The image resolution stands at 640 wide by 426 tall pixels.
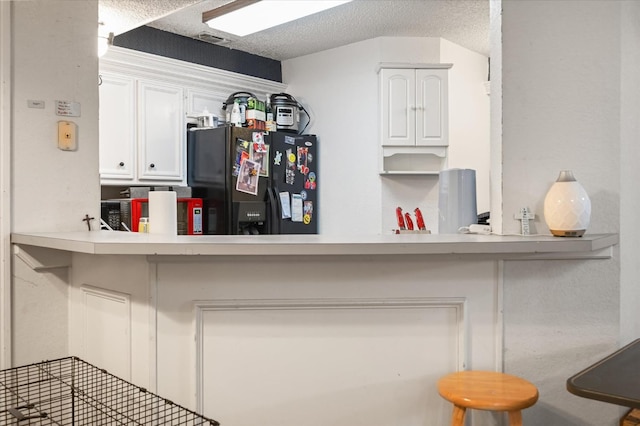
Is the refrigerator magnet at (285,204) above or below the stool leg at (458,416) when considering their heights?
above

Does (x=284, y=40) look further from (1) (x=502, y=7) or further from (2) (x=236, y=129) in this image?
(1) (x=502, y=7)

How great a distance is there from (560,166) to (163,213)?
1.46 m

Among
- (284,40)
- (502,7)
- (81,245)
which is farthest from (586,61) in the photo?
(284,40)

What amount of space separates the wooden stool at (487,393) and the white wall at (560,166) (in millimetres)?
184

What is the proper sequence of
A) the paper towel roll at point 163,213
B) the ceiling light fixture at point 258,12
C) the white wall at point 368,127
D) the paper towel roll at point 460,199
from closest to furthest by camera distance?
1. the paper towel roll at point 163,213
2. the paper towel roll at point 460,199
3. the ceiling light fixture at point 258,12
4. the white wall at point 368,127

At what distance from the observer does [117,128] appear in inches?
153

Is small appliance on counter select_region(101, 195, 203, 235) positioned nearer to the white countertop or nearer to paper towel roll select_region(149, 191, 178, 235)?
paper towel roll select_region(149, 191, 178, 235)

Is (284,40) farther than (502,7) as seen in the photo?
Yes

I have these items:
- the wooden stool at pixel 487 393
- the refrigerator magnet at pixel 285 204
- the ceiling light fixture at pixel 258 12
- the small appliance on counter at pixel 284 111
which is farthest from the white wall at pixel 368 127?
the wooden stool at pixel 487 393

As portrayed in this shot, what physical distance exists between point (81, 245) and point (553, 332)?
157cm

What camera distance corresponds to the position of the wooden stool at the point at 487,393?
1.58 meters

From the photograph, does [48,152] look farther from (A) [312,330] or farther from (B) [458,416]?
(B) [458,416]

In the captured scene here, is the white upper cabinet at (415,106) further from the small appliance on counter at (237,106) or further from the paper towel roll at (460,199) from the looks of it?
the paper towel roll at (460,199)

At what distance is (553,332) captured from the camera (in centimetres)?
191
